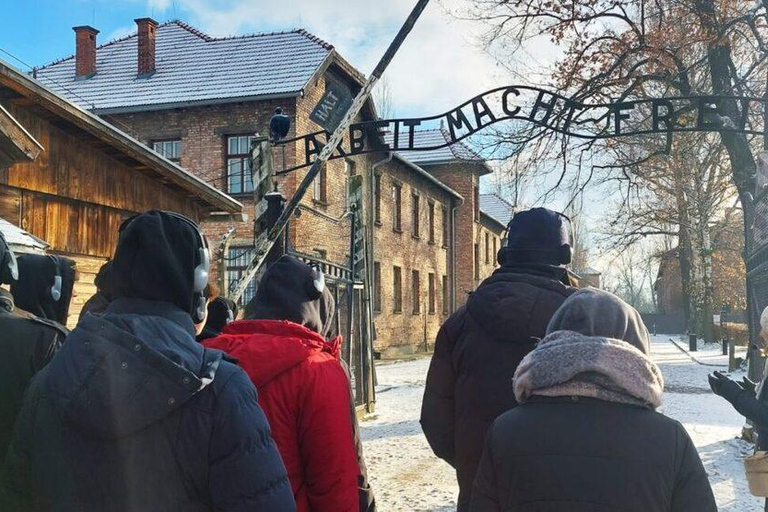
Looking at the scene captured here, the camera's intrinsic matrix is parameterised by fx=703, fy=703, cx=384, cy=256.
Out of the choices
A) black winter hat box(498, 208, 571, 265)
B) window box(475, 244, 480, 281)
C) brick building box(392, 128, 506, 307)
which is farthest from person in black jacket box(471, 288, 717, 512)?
window box(475, 244, 480, 281)

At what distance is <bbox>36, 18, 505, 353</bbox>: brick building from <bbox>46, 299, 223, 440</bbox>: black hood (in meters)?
13.7

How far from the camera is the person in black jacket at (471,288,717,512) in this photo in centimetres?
180

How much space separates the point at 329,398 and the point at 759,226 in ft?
24.7

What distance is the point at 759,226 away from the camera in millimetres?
8320

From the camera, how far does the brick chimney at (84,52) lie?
74.9ft

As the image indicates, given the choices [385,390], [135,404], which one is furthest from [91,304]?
[385,390]

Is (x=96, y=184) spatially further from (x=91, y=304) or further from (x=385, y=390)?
(x=385, y=390)

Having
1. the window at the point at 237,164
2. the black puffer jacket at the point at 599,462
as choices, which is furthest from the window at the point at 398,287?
the black puffer jacket at the point at 599,462

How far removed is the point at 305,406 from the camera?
240 centimetres

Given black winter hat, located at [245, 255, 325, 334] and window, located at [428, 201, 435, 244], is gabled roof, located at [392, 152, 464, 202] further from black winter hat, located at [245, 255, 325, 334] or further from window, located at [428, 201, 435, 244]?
black winter hat, located at [245, 255, 325, 334]

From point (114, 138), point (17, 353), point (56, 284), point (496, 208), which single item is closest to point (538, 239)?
point (17, 353)

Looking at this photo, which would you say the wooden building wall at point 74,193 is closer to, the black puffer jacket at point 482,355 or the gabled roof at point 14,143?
the gabled roof at point 14,143

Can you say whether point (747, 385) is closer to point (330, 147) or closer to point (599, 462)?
point (599, 462)

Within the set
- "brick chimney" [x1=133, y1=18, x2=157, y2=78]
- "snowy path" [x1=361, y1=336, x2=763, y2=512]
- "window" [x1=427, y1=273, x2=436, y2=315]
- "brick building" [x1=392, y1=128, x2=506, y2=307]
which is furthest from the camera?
"brick building" [x1=392, y1=128, x2=506, y2=307]
